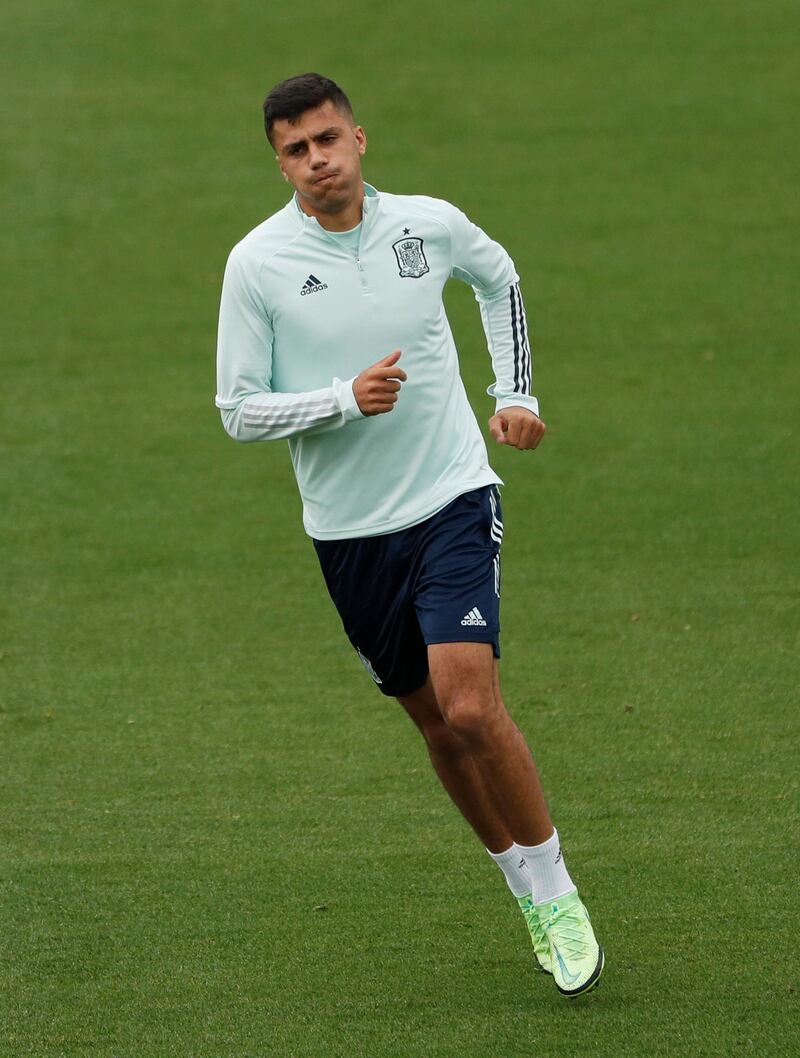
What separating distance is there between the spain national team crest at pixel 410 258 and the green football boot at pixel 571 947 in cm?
160

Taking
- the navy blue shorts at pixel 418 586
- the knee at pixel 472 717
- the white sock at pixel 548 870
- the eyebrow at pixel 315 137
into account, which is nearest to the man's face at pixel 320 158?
the eyebrow at pixel 315 137

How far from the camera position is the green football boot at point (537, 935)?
12.8 feet

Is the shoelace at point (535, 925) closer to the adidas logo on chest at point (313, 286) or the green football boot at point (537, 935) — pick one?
the green football boot at point (537, 935)

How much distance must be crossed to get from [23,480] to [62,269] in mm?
3296

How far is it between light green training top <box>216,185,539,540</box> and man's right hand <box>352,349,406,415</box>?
6cm

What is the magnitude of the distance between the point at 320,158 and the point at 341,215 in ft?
0.49

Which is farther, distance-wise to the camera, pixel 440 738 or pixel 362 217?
pixel 440 738

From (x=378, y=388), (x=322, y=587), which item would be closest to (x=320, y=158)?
(x=378, y=388)

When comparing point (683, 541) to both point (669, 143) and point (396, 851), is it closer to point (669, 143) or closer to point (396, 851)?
point (396, 851)

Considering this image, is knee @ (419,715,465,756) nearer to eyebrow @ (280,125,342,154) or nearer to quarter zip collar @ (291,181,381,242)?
quarter zip collar @ (291,181,381,242)

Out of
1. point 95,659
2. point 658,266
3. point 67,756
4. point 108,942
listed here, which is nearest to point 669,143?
point 658,266

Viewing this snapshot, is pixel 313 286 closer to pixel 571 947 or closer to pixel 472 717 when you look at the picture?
pixel 472 717

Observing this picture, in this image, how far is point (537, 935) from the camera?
154 inches

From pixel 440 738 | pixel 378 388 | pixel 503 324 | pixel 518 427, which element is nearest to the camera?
pixel 378 388
